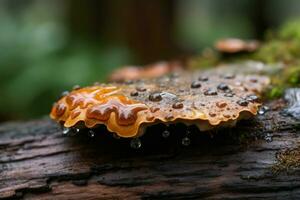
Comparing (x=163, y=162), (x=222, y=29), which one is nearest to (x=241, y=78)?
(x=163, y=162)

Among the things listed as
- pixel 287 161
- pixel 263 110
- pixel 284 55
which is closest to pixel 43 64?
pixel 284 55

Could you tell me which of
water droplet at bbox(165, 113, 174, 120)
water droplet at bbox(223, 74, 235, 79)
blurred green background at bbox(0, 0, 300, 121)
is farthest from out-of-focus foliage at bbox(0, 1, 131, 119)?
water droplet at bbox(165, 113, 174, 120)

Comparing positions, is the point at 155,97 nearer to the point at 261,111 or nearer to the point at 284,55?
the point at 261,111

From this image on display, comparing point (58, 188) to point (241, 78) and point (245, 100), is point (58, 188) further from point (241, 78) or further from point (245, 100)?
point (241, 78)

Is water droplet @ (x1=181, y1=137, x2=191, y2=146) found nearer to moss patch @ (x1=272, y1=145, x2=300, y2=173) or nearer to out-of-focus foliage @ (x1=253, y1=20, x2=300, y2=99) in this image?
moss patch @ (x1=272, y1=145, x2=300, y2=173)

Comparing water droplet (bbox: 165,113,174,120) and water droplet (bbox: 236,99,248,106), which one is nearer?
water droplet (bbox: 165,113,174,120)

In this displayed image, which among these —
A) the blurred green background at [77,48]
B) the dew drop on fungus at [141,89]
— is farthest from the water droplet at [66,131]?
the blurred green background at [77,48]
